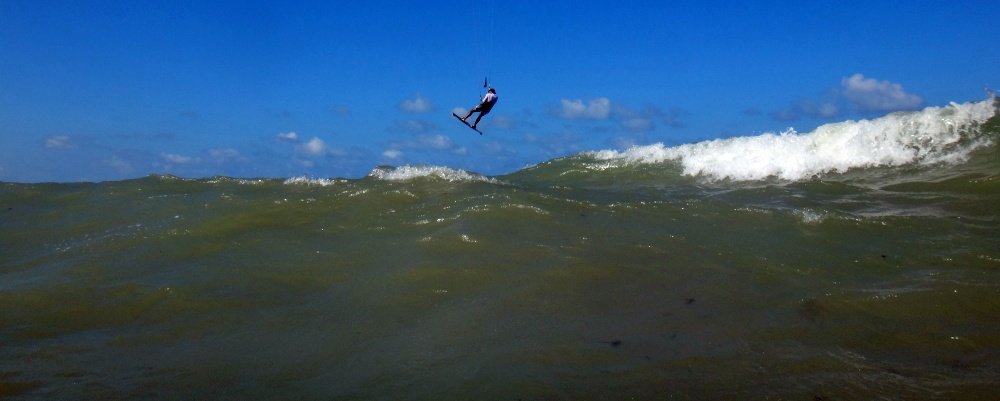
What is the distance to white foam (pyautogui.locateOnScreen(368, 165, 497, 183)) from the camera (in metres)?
10.5

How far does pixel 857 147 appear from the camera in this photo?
11.8 m

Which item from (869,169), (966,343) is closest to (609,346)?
(966,343)

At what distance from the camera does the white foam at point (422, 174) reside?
10484mm

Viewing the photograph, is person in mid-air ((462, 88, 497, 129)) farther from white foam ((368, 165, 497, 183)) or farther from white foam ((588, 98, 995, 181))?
white foam ((588, 98, 995, 181))

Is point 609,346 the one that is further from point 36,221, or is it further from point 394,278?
point 36,221

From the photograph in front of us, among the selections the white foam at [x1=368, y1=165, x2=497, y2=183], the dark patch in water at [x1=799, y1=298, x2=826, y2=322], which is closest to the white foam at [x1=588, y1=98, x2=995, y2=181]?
the white foam at [x1=368, y1=165, x2=497, y2=183]

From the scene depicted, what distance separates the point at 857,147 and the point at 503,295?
360 inches

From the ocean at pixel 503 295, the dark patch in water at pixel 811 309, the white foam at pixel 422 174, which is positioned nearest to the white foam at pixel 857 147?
the ocean at pixel 503 295

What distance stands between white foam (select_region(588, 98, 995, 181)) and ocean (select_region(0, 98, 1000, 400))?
4.61 feet

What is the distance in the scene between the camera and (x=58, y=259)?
21.6 ft

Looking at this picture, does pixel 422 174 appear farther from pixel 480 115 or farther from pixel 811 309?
pixel 811 309

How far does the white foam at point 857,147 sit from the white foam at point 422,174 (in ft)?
14.4

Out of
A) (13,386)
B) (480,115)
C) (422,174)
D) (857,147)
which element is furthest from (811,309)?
(857,147)

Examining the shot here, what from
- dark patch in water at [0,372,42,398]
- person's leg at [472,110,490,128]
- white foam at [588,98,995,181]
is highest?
person's leg at [472,110,490,128]
